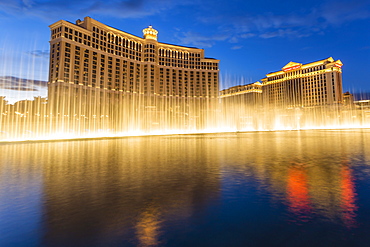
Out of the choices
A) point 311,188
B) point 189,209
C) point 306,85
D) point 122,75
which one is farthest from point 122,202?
point 306,85

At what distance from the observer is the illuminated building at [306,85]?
101312 millimetres

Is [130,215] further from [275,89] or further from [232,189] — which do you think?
[275,89]

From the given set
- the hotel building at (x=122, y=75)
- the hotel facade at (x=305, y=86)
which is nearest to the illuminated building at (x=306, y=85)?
the hotel facade at (x=305, y=86)

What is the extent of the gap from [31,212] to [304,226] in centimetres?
505

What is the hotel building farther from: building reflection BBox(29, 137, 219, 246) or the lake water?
the lake water

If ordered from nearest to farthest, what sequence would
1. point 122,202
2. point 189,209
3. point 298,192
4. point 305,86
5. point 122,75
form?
1. point 189,209
2. point 122,202
3. point 298,192
4. point 122,75
5. point 305,86

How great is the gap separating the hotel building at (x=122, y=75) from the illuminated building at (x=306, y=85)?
38.8m

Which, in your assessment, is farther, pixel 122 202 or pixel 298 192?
pixel 298 192

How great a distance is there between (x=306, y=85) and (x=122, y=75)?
90869 mm

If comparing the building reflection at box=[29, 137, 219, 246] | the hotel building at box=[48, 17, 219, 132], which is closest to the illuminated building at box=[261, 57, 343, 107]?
the hotel building at box=[48, 17, 219, 132]

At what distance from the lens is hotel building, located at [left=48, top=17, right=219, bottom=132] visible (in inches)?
2687

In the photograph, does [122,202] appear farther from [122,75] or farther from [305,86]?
[305,86]

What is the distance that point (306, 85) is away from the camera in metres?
109

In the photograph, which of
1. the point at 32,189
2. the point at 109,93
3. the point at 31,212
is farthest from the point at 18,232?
the point at 109,93
